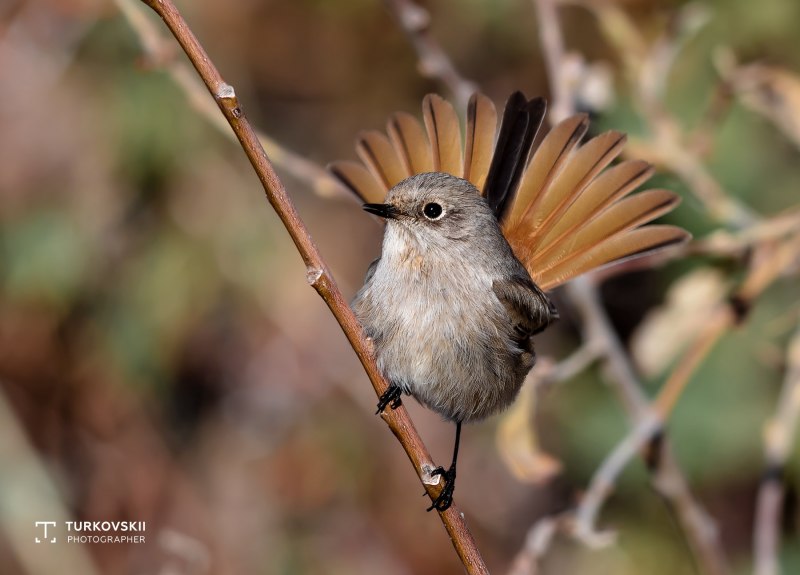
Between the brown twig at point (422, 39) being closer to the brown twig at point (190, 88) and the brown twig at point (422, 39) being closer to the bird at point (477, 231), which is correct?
the bird at point (477, 231)

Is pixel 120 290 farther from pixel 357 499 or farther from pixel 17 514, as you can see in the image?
pixel 357 499

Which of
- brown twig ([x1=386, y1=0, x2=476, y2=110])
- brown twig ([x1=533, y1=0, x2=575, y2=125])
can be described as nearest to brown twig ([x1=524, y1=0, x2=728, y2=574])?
brown twig ([x1=533, y1=0, x2=575, y2=125])

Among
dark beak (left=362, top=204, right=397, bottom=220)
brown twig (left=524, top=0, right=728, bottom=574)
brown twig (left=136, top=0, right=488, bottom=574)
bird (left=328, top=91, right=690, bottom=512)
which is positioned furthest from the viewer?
brown twig (left=524, top=0, right=728, bottom=574)

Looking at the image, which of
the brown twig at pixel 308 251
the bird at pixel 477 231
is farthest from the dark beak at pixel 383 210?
the brown twig at pixel 308 251

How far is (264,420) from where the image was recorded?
5496 mm

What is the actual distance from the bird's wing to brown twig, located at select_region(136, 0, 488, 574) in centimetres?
95

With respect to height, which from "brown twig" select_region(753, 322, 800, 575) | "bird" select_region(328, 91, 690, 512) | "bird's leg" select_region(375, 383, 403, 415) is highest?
"bird" select_region(328, 91, 690, 512)

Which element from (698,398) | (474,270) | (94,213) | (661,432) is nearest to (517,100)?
(474,270)

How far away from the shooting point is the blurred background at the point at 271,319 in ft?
15.9

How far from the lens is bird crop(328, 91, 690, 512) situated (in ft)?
9.35

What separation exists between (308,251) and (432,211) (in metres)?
0.97

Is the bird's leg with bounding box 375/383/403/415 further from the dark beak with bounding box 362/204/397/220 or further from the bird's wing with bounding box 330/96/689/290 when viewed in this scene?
the bird's wing with bounding box 330/96/689/290

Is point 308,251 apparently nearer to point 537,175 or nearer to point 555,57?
point 537,175

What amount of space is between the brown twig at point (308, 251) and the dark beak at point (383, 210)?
650 millimetres
